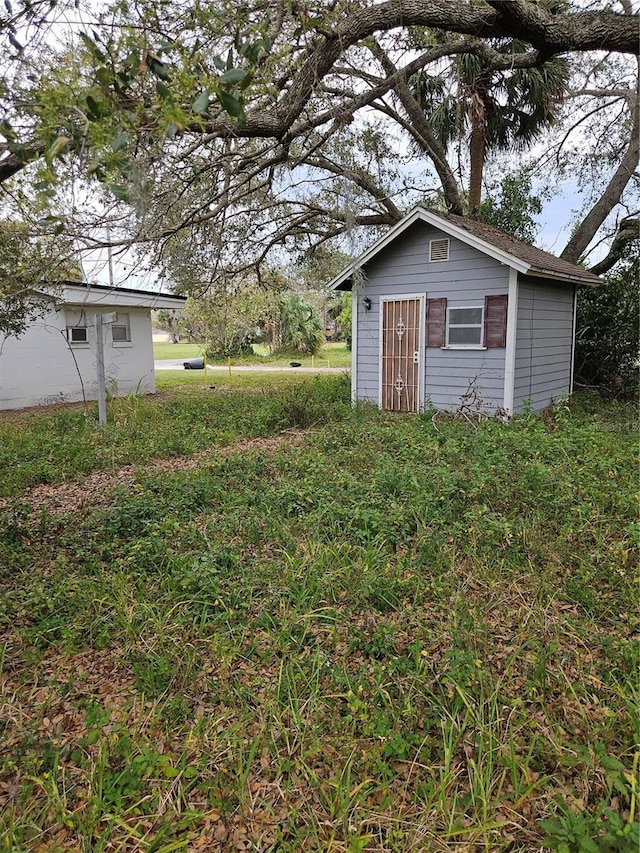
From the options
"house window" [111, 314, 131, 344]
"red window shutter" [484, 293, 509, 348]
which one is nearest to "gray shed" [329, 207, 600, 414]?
"red window shutter" [484, 293, 509, 348]

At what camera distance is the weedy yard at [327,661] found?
1.96m

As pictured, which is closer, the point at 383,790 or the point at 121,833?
the point at 121,833

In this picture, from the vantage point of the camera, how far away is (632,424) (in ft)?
24.6

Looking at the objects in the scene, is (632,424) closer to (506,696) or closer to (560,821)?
(506,696)

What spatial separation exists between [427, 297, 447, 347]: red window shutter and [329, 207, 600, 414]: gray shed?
2 cm

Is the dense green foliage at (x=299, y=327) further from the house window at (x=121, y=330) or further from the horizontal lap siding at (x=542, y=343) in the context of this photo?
the horizontal lap siding at (x=542, y=343)

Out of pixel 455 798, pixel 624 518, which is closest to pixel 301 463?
pixel 624 518

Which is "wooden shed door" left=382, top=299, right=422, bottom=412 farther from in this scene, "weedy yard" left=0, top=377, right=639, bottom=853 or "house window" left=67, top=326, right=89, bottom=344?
"house window" left=67, top=326, right=89, bottom=344

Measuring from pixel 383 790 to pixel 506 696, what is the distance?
0.74m

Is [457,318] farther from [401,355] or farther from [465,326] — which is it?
[401,355]

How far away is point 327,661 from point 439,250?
7.75 m

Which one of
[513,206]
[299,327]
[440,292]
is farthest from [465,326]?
[299,327]

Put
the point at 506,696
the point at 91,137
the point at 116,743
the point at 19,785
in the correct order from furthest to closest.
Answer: the point at 506,696 < the point at 116,743 < the point at 19,785 < the point at 91,137

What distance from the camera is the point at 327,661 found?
2.74m
